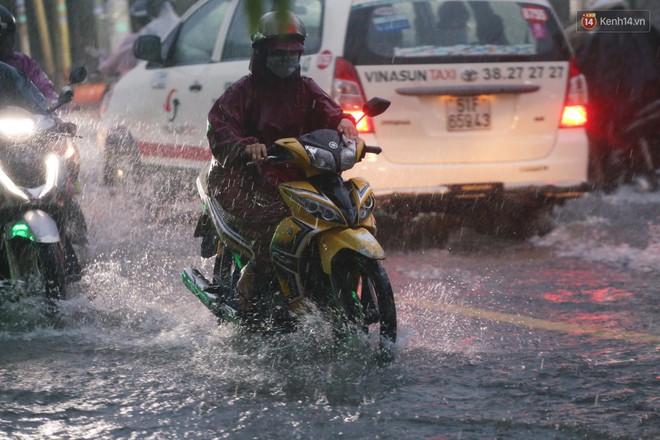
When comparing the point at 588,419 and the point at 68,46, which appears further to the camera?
the point at 68,46

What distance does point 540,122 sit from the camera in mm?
8109

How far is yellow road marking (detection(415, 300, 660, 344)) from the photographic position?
548 cm

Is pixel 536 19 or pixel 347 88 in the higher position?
pixel 536 19

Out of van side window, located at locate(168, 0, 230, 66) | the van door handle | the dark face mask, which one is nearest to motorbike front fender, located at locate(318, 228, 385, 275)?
the dark face mask

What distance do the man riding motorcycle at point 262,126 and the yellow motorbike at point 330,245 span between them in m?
0.17

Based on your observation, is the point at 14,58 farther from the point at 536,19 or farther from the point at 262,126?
the point at 536,19

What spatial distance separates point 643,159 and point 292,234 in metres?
7.28

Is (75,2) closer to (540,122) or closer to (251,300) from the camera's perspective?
(540,122)

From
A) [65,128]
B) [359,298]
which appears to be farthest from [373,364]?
[65,128]

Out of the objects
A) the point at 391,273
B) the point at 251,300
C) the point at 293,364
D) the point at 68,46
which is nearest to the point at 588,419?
the point at 293,364

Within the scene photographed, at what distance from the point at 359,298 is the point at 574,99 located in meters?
3.70

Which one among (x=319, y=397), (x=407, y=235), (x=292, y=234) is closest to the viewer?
(x=319, y=397)

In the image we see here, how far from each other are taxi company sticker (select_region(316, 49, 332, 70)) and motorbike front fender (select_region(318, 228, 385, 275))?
2951 millimetres

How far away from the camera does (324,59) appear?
25.4 feet
